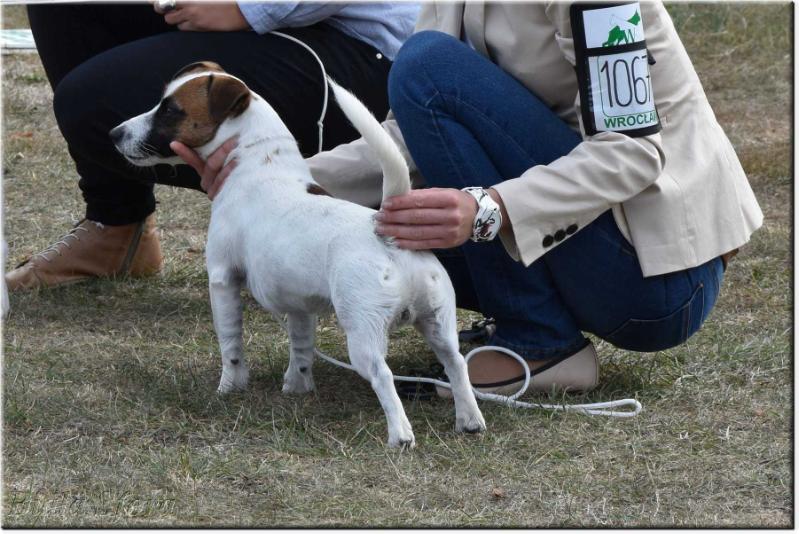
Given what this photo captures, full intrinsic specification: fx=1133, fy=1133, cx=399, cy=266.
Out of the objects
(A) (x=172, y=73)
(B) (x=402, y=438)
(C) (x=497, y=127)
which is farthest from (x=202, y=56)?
(B) (x=402, y=438)

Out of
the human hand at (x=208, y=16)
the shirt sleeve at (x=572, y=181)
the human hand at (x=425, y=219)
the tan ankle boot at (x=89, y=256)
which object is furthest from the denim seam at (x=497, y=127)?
the tan ankle boot at (x=89, y=256)

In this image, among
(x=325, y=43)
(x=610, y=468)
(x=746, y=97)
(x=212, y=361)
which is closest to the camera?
(x=610, y=468)

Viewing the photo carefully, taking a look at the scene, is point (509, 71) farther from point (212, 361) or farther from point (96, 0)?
point (96, 0)

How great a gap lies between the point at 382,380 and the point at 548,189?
551 mm

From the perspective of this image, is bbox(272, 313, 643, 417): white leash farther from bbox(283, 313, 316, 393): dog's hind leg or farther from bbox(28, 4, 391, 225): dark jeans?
bbox(28, 4, 391, 225): dark jeans

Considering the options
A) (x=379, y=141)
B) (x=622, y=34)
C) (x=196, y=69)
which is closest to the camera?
(x=379, y=141)

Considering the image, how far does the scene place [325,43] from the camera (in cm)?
339

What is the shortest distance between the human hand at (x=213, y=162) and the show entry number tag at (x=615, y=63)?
89cm

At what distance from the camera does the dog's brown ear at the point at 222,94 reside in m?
2.74

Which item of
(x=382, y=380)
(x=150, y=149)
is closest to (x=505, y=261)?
(x=382, y=380)

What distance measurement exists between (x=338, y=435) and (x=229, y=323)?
437mm

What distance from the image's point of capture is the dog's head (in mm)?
2748

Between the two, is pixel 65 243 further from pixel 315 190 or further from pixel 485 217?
pixel 485 217

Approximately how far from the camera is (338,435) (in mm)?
2574
